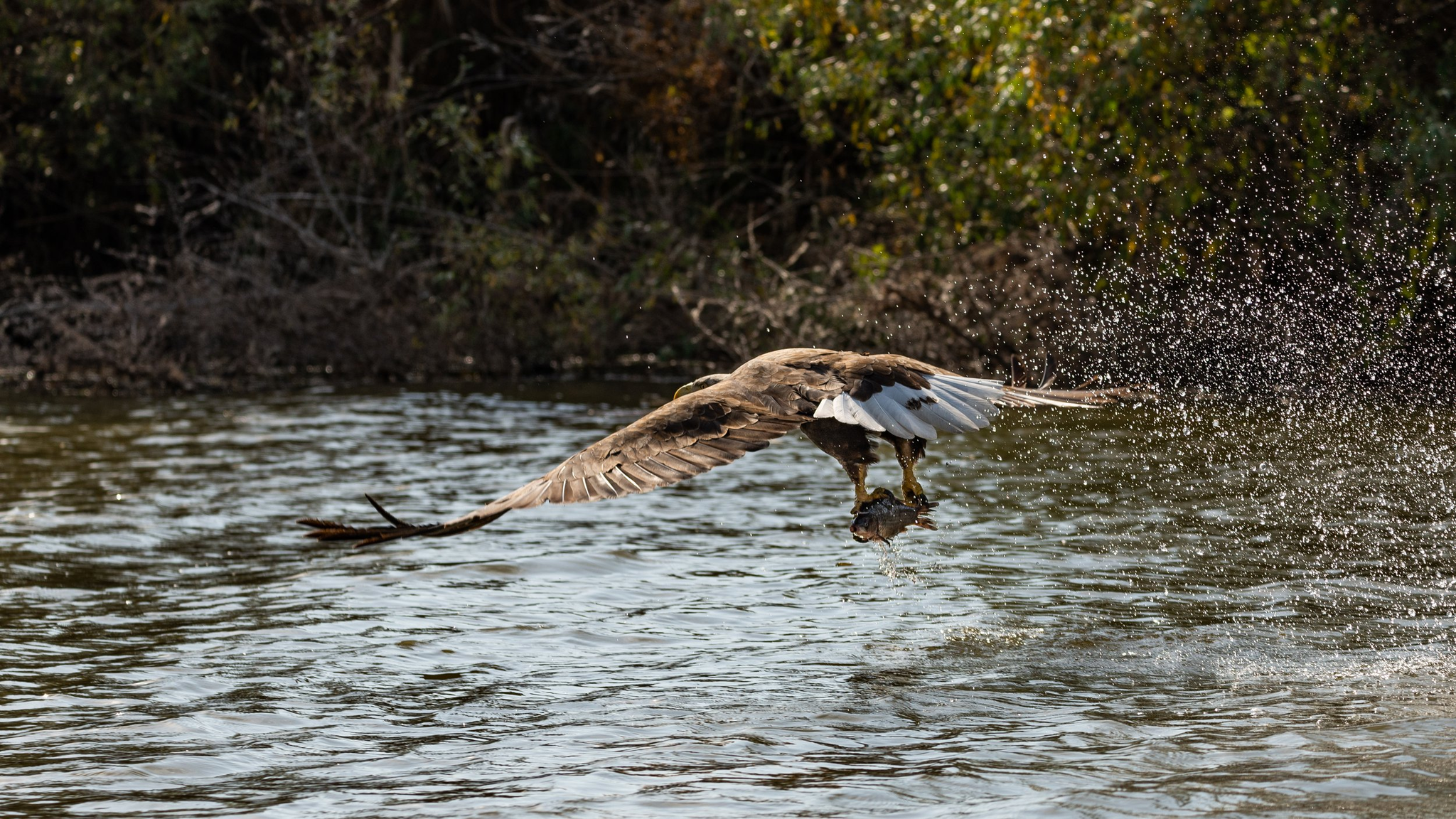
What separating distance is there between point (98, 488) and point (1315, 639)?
7.49 meters

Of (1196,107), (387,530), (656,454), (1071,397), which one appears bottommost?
(387,530)

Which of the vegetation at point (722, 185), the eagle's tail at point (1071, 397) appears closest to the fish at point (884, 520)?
the eagle's tail at point (1071, 397)

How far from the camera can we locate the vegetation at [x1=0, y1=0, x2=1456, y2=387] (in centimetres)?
1234

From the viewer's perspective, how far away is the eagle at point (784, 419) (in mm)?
4938

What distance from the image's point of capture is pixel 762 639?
639cm

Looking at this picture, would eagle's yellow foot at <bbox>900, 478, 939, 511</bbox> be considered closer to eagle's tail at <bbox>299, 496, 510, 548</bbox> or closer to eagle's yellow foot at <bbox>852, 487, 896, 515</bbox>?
eagle's yellow foot at <bbox>852, 487, 896, 515</bbox>

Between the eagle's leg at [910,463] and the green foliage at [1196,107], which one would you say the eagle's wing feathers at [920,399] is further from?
the green foliage at [1196,107]

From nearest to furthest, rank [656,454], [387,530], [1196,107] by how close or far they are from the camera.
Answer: [387,530] → [656,454] → [1196,107]

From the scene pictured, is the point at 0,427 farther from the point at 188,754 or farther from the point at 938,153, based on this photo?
the point at 188,754

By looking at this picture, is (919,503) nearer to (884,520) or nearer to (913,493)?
(913,493)

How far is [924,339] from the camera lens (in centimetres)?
1456

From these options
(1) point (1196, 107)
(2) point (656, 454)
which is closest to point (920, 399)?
(2) point (656, 454)

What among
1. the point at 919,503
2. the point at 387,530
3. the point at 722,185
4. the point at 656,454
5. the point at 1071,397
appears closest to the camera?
the point at 387,530

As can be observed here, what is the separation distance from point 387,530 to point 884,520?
1827 mm
